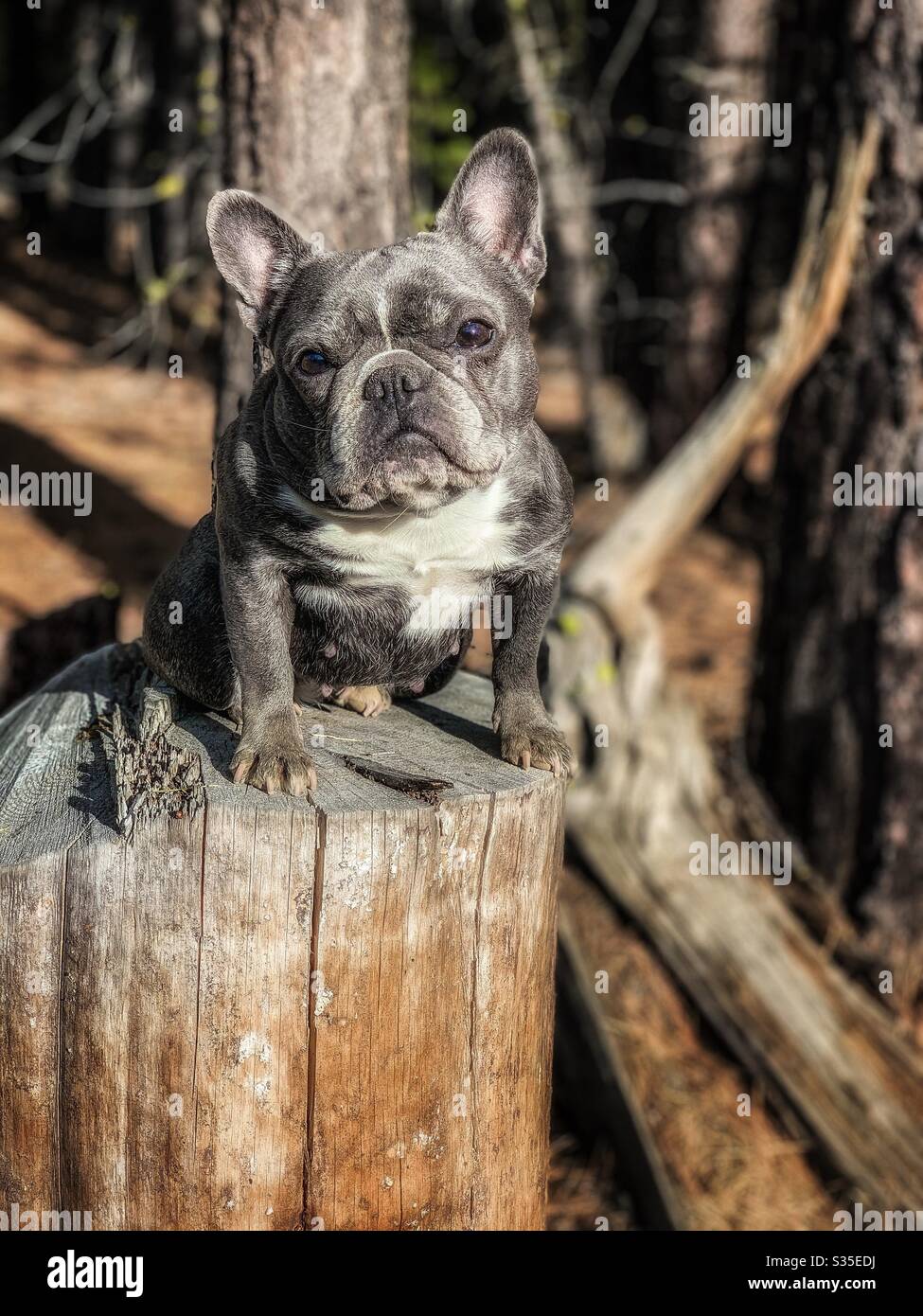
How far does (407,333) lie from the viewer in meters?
3.16

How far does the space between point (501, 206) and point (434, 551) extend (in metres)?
0.89

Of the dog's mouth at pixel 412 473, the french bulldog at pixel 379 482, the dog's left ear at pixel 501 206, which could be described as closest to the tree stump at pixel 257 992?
the french bulldog at pixel 379 482

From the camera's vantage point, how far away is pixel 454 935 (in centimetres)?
309

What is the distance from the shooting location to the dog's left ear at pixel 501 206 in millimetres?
3309

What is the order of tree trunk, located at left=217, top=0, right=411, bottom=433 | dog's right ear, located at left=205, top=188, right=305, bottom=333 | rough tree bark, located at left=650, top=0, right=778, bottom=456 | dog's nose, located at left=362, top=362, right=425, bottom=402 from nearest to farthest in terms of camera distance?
dog's nose, located at left=362, top=362, right=425, bottom=402 < dog's right ear, located at left=205, top=188, right=305, bottom=333 < tree trunk, located at left=217, top=0, right=411, bottom=433 < rough tree bark, located at left=650, top=0, right=778, bottom=456

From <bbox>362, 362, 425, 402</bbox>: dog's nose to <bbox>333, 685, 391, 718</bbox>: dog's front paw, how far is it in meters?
0.99

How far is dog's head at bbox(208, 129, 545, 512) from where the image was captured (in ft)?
10.0

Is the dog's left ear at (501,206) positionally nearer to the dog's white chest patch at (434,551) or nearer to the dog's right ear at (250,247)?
the dog's right ear at (250,247)

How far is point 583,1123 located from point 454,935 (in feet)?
9.77

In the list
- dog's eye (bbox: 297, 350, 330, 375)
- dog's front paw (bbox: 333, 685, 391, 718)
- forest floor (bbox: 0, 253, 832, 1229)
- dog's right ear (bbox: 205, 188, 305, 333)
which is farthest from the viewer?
forest floor (bbox: 0, 253, 832, 1229)

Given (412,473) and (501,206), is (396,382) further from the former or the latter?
(501,206)

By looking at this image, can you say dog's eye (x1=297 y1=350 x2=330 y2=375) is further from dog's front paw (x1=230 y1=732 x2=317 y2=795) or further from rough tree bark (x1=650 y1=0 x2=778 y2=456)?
rough tree bark (x1=650 y1=0 x2=778 y2=456)

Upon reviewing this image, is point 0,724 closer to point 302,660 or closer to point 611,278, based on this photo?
point 302,660

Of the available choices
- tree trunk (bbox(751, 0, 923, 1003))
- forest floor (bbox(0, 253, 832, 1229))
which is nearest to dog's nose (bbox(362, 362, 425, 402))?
forest floor (bbox(0, 253, 832, 1229))
